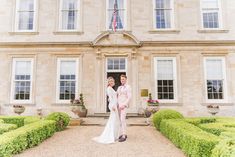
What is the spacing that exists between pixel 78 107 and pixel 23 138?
21.6 feet

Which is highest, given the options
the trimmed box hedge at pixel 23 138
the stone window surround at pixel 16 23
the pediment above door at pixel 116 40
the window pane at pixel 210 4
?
the window pane at pixel 210 4

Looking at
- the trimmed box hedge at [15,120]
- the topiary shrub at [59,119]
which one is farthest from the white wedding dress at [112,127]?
the trimmed box hedge at [15,120]

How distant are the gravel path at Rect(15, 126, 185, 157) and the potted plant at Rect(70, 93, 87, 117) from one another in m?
4.34

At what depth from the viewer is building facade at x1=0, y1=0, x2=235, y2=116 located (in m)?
13.6

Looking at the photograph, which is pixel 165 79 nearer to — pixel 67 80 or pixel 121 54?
pixel 121 54

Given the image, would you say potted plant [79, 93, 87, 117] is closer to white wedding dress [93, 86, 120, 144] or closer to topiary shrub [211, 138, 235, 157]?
white wedding dress [93, 86, 120, 144]

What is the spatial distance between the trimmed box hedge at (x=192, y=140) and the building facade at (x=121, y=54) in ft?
21.6

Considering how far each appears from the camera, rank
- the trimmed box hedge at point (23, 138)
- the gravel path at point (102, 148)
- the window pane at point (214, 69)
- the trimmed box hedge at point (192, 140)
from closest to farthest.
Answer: the trimmed box hedge at point (192, 140) < the trimmed box hedge at point (23, 138) < the gravel path at point (102, 148) < the window pane at point (214, 69)

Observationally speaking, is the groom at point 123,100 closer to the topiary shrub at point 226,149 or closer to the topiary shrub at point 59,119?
the topiary shrub at point 59,119

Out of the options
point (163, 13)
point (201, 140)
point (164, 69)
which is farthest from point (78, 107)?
point (201, 140)

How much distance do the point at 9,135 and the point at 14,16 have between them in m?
10.9

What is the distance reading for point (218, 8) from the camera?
1445cm

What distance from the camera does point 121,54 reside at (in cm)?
1389

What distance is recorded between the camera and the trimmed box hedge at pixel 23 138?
5.02 meters
